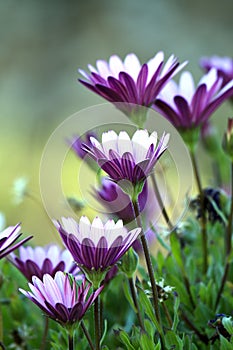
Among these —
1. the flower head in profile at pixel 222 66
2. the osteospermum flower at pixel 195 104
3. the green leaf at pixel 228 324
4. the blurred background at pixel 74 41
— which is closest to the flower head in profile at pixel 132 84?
the osteospermum flower at pixel 195 104

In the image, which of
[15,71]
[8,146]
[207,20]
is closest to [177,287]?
[8,146]

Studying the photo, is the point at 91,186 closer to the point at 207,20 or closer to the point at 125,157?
the point at 125,157

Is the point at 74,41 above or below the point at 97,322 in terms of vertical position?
above

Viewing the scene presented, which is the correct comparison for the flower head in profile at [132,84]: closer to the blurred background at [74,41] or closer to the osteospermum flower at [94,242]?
the osteospermum flower at [94,242]

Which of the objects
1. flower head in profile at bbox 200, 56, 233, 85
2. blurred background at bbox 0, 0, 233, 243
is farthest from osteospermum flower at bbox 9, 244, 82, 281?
blurred background at bbox 0, 0, 233, 243

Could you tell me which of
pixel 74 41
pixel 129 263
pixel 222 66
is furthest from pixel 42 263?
pixel 74 41

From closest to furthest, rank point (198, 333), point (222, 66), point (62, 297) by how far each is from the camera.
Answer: point (62, 297)
point (198, 333)
point (222, 66)

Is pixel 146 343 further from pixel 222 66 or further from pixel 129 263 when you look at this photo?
pixel 222 66
